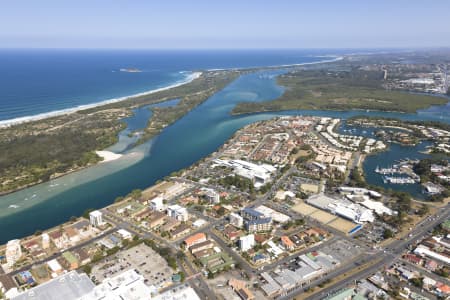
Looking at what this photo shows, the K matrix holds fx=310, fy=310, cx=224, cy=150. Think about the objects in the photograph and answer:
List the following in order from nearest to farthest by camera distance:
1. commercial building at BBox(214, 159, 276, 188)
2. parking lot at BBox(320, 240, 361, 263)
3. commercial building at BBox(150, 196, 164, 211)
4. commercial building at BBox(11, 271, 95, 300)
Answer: commercial building at BBox(11, 271, 95, 300) → parking lot at BBox(320, 240, 361, 263) → commercial building at BBox(150, 196, 164, 211) → commercial building at BBox(214, 159, 276, 188)

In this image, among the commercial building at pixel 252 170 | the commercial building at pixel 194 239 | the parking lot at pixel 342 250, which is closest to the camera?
the parking lot at pixel 342 250

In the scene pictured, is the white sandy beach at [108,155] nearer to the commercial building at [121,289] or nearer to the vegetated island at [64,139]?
the vegetated island at [64,139]

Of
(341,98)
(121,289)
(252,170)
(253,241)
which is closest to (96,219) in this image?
(121,289)

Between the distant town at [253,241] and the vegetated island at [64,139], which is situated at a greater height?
the vegetated island at [64,139]

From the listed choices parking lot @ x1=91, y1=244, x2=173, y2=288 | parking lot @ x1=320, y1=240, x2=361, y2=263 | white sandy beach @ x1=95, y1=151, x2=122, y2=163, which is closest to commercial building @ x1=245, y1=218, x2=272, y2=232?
parking lot @ x1=320, y1=240, x2=361, y2=263

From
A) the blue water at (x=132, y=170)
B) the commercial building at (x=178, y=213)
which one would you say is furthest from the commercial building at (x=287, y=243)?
the blue water at (x=132, y=170)

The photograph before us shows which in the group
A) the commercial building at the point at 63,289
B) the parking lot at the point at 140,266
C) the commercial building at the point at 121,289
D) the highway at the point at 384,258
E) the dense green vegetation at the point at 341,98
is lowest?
the highway at the point at 384,258

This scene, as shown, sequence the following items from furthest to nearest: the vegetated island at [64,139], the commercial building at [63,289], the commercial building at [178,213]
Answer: the vegetated island at [64,139] < the commercial building at [178,213] < the commercial building at [63,289]

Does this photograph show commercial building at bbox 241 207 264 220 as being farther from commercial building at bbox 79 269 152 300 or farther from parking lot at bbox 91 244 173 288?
commercial building at bbox 79 269 152 300
